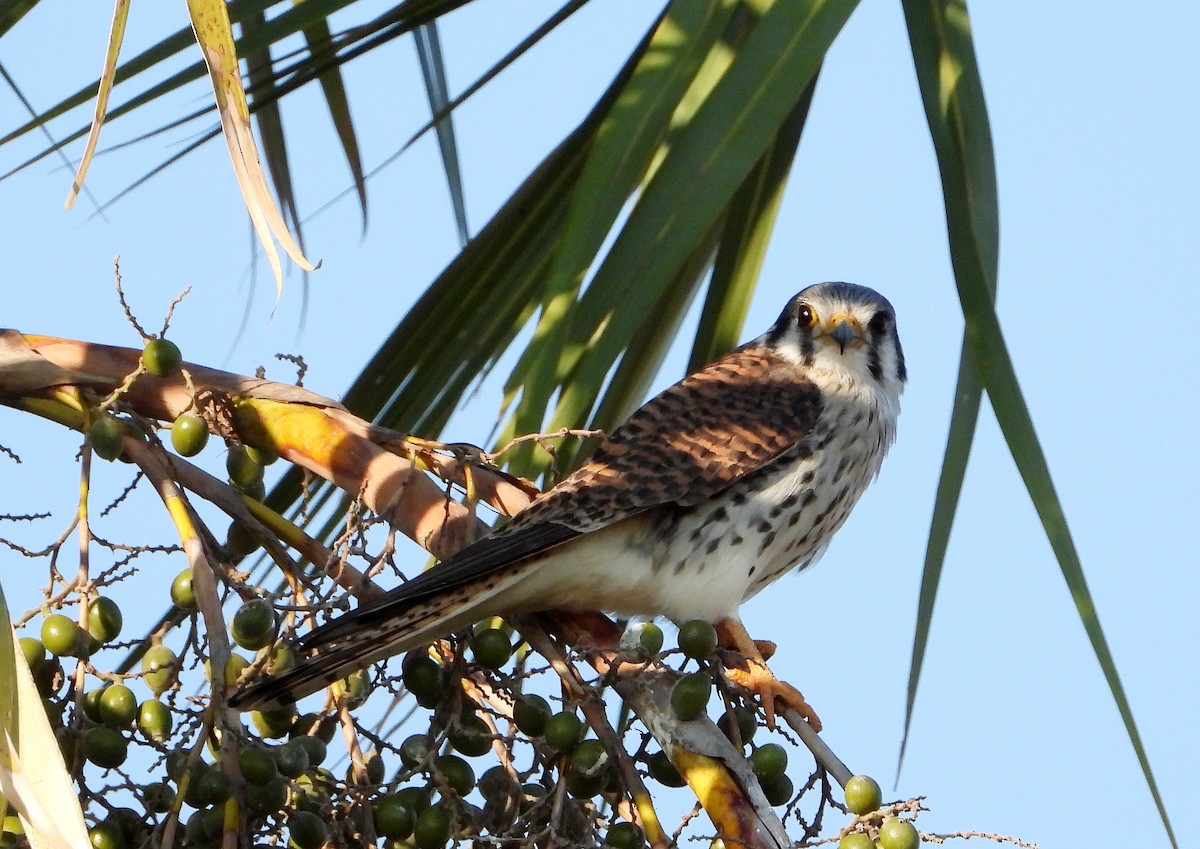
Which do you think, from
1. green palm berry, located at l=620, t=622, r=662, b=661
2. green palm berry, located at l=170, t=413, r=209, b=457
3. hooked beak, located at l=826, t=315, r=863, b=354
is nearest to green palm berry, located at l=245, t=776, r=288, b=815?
green palm berry, located at l=620, t=622, r=662, b=661

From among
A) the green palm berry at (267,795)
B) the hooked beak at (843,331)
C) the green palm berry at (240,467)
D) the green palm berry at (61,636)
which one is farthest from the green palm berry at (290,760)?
the hooked beak at (843,331)

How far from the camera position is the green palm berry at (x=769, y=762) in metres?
1.48

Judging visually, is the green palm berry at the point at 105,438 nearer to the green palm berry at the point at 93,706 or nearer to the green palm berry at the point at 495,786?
the green palm berry at the point at 93,706

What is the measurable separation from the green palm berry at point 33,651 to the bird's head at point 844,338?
1.88 metres

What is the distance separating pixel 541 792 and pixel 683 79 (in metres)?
0.77

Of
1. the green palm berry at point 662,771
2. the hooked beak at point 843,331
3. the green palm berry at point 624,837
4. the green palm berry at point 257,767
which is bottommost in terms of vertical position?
the green palm berry at point 624,837

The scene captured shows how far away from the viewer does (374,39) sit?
2.32 m

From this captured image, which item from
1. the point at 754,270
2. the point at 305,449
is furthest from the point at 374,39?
Answer: the point at 305,449

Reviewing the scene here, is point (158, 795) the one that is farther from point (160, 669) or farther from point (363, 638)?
point (363, 638)

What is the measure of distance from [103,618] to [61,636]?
0.36 ft

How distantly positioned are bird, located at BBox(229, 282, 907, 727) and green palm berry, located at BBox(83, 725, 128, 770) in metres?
0.15

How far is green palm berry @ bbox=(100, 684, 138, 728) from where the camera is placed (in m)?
1.49

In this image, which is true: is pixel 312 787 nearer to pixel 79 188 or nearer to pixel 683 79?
pixel 79 188

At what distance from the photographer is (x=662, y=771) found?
5.08 ft
